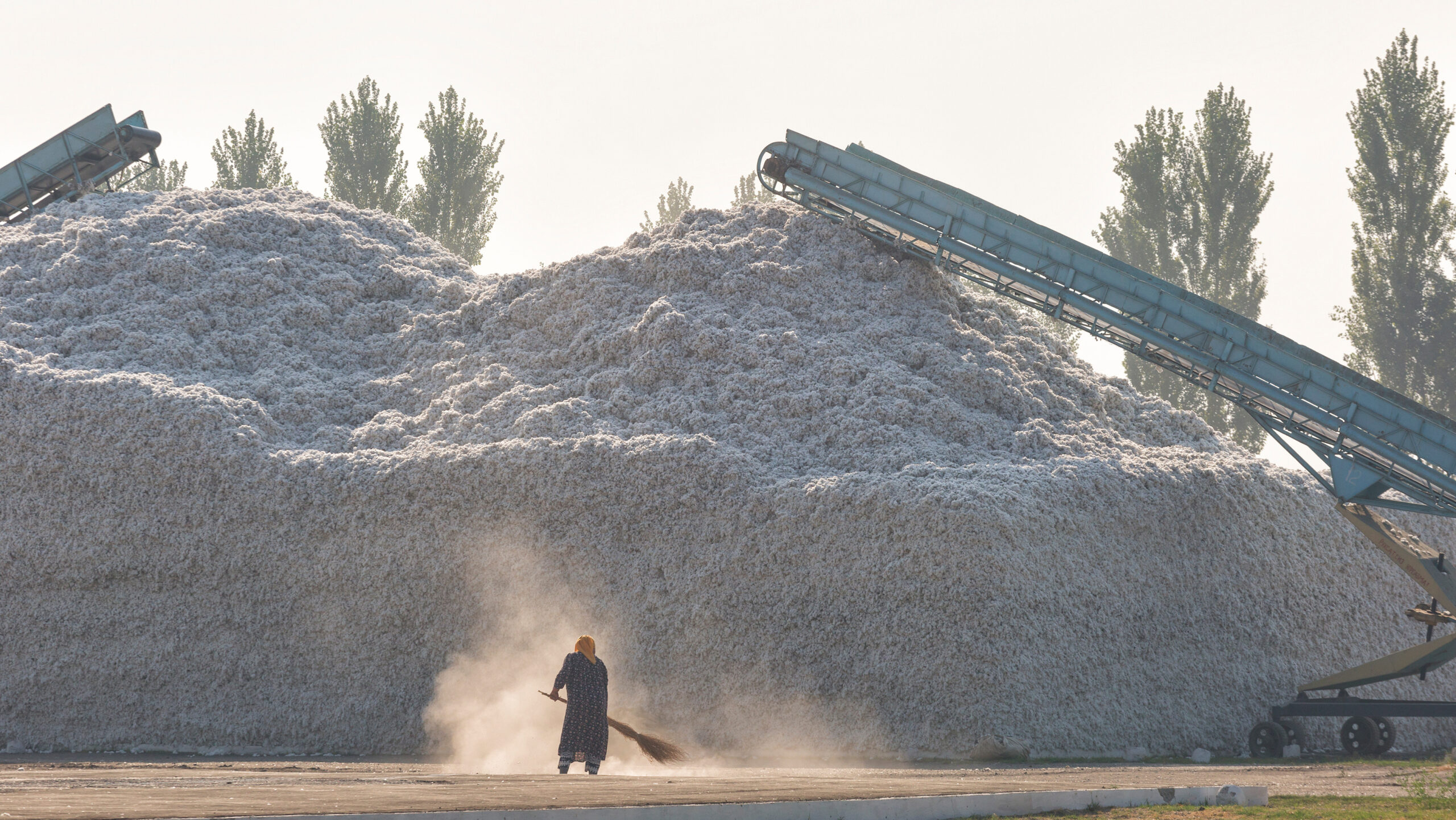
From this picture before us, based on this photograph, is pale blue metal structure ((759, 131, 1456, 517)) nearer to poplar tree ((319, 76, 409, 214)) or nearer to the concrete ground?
the concrete ground

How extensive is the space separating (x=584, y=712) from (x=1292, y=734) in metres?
8.30

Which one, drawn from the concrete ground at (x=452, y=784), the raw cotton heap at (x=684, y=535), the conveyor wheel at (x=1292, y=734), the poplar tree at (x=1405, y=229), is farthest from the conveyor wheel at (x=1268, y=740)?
the poplar tree at (x=1405, y=229)

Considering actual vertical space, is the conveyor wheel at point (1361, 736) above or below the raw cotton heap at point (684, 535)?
below

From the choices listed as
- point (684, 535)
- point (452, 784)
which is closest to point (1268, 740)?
point (684, 535)

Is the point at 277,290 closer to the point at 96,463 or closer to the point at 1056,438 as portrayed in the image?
the point at 96,463

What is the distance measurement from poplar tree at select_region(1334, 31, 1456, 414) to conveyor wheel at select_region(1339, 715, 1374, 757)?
1908 centimetres

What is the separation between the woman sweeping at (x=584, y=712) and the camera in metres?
9.89

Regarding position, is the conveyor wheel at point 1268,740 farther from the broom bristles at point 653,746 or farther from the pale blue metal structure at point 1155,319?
the broom bristles at point 653,746

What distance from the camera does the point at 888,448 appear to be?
13.4m

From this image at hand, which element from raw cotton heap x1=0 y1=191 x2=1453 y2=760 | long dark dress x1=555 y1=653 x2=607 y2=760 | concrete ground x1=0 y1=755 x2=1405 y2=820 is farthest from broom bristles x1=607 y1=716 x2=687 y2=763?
raw cotton heap x1=0 y1=191 x2=1453 y2=760

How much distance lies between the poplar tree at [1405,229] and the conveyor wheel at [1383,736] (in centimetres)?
1889

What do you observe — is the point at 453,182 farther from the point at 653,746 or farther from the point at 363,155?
the point at 653,746

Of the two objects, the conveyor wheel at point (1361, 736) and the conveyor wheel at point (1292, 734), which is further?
the conveyor wheel at point (1361, 736)

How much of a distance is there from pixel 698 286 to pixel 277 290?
662 cm
